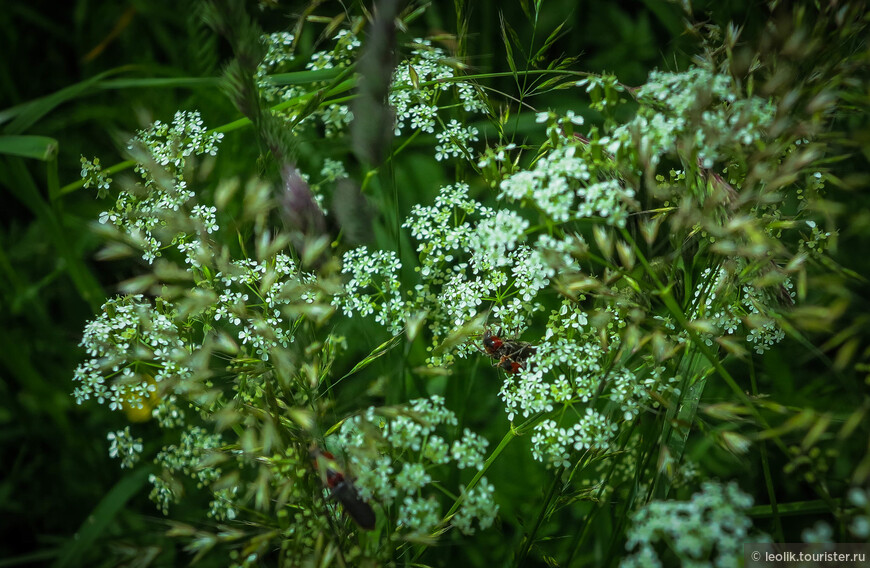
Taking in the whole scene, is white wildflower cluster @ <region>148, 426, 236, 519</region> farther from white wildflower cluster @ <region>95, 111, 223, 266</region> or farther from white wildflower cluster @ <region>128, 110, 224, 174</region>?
white wildflower cluster @ <region>128, 110, 224, 174</region>

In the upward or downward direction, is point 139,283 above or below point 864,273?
above

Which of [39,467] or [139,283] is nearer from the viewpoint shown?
[139,283]

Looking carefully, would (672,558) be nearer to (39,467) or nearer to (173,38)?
(39,467)

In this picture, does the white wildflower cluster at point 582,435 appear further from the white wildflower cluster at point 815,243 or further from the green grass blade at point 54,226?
the green grass blade at point 54,226

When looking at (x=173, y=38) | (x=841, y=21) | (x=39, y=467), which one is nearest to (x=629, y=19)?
(x=841, y=21)

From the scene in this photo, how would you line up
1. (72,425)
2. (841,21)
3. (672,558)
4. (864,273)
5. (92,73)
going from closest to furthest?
(841,21), (672,558), (864,273), (72,425), (92,73)

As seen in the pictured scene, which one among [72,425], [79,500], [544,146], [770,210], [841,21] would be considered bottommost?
[79,500]

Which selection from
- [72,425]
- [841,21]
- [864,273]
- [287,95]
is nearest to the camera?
[841,21]
